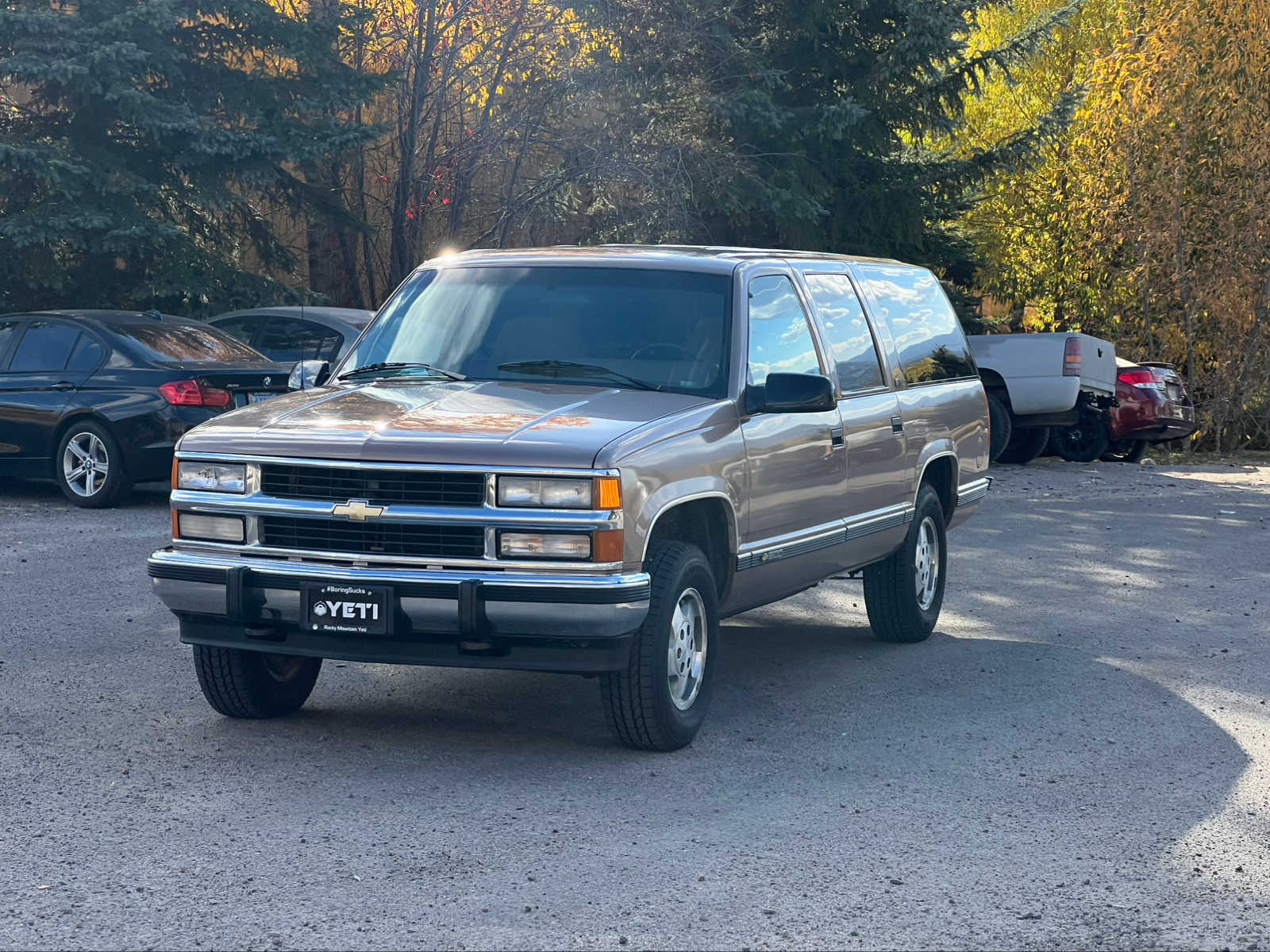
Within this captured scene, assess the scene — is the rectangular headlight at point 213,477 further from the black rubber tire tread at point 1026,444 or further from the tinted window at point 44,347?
the black rubber tire tread at point 1026,444

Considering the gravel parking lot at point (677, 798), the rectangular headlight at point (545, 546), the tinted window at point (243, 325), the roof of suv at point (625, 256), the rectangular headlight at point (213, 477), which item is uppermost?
the roof of suv at point (625, 256)

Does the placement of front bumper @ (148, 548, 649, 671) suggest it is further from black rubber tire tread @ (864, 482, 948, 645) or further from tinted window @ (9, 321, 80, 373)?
tinted window @ (9, 321, 80, 373)

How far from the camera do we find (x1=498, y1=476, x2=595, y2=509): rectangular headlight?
5.84 m

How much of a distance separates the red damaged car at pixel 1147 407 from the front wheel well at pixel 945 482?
12.3m

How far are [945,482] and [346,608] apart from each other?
14.9 feet

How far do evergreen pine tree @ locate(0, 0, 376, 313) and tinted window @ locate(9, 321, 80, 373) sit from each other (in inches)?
163

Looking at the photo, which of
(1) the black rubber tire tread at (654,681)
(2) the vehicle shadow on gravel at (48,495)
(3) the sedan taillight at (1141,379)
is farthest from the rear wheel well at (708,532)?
(3) the sedan taillight at (1141,379)

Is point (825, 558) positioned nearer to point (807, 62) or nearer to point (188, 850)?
point (188, 850)

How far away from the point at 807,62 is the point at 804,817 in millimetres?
17357

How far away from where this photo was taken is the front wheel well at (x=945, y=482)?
30.8 feet

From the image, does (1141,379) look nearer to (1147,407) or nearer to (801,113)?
(1147,407)

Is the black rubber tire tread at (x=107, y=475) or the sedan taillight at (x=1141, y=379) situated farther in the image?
the sedan taillight at (x=1141, y=379)

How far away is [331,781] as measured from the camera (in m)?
5.86

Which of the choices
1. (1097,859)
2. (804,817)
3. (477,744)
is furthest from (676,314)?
(1097,859)
